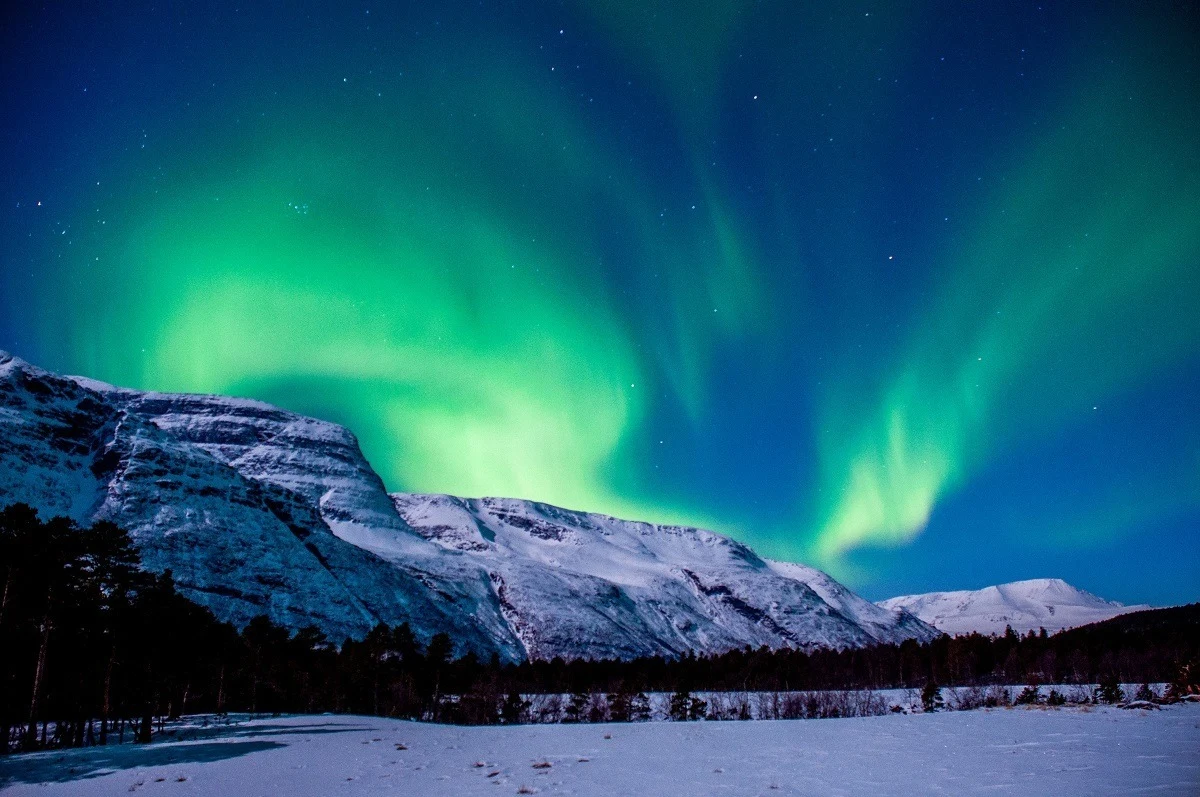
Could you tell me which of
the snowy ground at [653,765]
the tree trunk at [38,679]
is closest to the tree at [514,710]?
the snowy ground at [653,765]

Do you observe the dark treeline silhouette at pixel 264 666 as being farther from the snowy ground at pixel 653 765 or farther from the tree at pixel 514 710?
the snowy ground at pixel 653 765

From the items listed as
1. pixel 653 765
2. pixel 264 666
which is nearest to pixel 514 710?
pixel 264 666

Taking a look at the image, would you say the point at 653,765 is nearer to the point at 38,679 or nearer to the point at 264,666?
the point at 38,679

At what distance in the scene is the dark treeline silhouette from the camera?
40.3 m

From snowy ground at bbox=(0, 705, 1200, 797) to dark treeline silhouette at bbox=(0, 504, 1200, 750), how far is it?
11.4m

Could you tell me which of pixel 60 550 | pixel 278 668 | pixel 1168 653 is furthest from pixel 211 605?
pixel 1168 653

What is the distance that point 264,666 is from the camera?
8762cm

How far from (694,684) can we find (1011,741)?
135860 millimetres

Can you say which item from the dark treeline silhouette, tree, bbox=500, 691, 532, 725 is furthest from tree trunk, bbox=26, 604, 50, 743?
tree, bbox=500, 691, 532, 725

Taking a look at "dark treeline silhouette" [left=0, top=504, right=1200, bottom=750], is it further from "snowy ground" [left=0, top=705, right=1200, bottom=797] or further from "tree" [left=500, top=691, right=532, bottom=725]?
"snowy ground" [left=0, top=705, right=1200, bottom=797]

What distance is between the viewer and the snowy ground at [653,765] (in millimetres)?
19312

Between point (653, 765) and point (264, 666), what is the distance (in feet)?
265

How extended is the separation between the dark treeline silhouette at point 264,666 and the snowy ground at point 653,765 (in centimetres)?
1144

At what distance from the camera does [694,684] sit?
15725 cm
